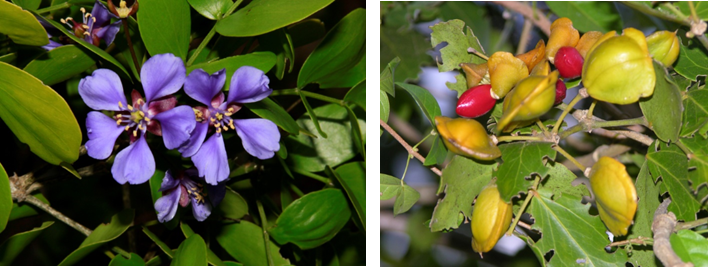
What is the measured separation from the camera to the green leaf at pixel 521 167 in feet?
1.15

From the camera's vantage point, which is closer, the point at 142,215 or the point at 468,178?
the point at 468,178

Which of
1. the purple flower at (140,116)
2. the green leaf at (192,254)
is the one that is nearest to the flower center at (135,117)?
the purple flower at (140,116)

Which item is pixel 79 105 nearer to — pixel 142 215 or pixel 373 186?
pixel 142 215

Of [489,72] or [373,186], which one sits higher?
[489,72]

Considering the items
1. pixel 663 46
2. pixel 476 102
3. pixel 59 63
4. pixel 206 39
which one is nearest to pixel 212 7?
pixel 206 39

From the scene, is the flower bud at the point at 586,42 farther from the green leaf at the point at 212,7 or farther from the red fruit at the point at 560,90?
the green leaf at the point at 212,7

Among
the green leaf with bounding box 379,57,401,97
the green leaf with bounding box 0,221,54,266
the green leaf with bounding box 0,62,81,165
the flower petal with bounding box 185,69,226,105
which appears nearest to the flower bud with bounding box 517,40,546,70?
the green leaf with bounding box 379,57,401,97

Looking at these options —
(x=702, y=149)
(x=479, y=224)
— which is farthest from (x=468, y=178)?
(x=702, y=149)

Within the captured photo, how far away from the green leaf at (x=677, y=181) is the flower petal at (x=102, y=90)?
384mm

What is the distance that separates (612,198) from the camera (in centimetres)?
31

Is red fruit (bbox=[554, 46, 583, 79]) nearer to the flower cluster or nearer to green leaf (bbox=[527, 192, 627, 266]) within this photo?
green leaf (bbox=[527, 192, 627, 266])

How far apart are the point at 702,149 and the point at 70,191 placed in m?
0.61

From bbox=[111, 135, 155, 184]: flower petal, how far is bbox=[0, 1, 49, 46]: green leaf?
11cm

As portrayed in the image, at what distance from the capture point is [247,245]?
522 millimetres
